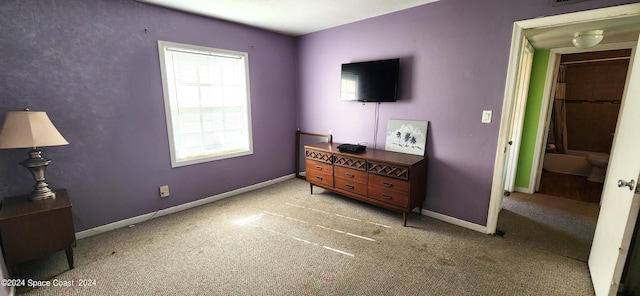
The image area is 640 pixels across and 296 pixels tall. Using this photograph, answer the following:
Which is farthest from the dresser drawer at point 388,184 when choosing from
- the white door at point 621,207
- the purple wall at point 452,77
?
the white door at point 621,207

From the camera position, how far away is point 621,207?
1586mm

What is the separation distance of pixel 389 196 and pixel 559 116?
4.64 meters

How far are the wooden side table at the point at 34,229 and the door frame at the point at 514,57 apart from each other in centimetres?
365

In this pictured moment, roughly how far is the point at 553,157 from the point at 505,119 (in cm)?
365

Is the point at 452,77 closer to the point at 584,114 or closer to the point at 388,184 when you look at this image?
the point at 388,184

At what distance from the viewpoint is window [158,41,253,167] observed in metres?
2.92

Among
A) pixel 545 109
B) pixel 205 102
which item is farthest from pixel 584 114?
pixel 205 102

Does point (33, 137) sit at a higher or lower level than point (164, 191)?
higher

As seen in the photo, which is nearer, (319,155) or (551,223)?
(551,223)

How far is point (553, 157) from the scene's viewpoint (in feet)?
15.8

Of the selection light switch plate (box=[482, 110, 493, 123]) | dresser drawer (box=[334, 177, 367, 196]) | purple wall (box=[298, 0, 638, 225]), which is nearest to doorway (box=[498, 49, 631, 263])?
purple wall (box=[298, 0, 638, 225])

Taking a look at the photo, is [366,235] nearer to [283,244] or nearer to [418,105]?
[283,244]

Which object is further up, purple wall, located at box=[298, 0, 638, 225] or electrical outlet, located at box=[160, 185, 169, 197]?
purple wall, located at box=[298, 0, 638, 225]

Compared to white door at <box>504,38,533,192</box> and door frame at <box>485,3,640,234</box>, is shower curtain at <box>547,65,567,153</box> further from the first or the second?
door frame at <box>485,3,640,234</box>
